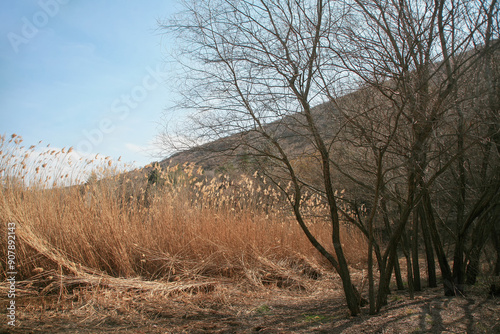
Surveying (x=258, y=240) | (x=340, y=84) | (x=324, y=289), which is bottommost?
(x=324, y=289)

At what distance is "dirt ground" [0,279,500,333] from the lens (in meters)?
2.71

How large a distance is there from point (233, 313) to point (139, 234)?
1.92 m

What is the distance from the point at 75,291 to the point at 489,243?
16.8 feet

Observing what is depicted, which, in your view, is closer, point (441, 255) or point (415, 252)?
point (441, 255)

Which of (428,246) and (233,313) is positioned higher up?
(428,246)

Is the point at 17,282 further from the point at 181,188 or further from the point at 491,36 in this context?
the point at 491,36

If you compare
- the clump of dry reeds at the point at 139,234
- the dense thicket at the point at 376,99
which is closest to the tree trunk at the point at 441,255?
the dense thicket at the point at 376,99

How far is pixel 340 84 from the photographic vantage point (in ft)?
10.6

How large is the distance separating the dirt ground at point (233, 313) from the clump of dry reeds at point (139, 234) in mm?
496

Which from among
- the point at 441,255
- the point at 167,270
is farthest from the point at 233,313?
the point at 441,255

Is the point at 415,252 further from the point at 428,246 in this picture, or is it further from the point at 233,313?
the point at 233,313

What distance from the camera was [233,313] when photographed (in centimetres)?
339

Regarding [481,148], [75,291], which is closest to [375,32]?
[481,148]

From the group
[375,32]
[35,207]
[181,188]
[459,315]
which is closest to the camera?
[459,315]
